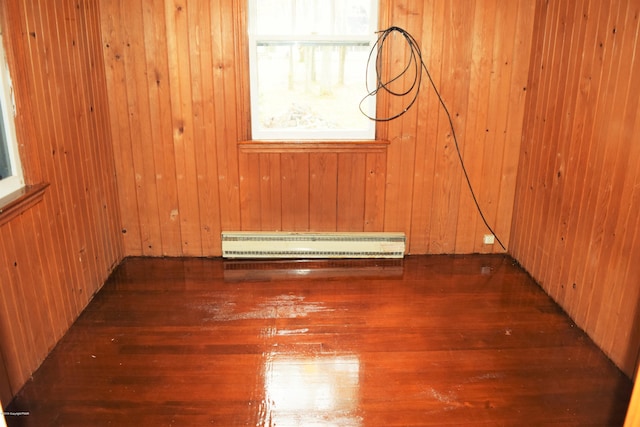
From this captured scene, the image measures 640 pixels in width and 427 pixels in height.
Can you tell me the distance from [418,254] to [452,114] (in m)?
1.05

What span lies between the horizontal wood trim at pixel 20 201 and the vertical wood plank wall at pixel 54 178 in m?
0.04

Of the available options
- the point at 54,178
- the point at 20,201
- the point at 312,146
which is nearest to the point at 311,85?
the point at 312,146

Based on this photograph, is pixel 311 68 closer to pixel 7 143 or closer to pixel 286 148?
pixel 286 148

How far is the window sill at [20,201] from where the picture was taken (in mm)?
2173

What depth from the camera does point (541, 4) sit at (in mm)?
3303

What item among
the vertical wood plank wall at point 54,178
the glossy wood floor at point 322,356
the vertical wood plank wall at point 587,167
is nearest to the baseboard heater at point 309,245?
the glossy wood floor at point 322,356

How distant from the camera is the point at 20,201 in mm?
2287

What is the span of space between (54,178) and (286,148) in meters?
1.47

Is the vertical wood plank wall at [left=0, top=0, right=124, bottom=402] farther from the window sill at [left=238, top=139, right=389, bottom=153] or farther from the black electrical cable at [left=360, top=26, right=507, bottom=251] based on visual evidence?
the black electrical cable at [left=360, top=26, right=507, bottom=251]

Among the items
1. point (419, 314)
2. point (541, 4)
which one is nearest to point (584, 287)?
point (419, 314)

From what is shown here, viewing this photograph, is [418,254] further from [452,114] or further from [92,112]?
[92,112]

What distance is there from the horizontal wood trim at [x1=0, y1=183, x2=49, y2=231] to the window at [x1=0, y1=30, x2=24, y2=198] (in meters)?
0.04

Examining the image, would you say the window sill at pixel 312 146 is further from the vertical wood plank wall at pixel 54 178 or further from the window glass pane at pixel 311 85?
the vertical wood plank wall at pixel 54 178

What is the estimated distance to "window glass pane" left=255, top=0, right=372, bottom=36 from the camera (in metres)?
3.36
